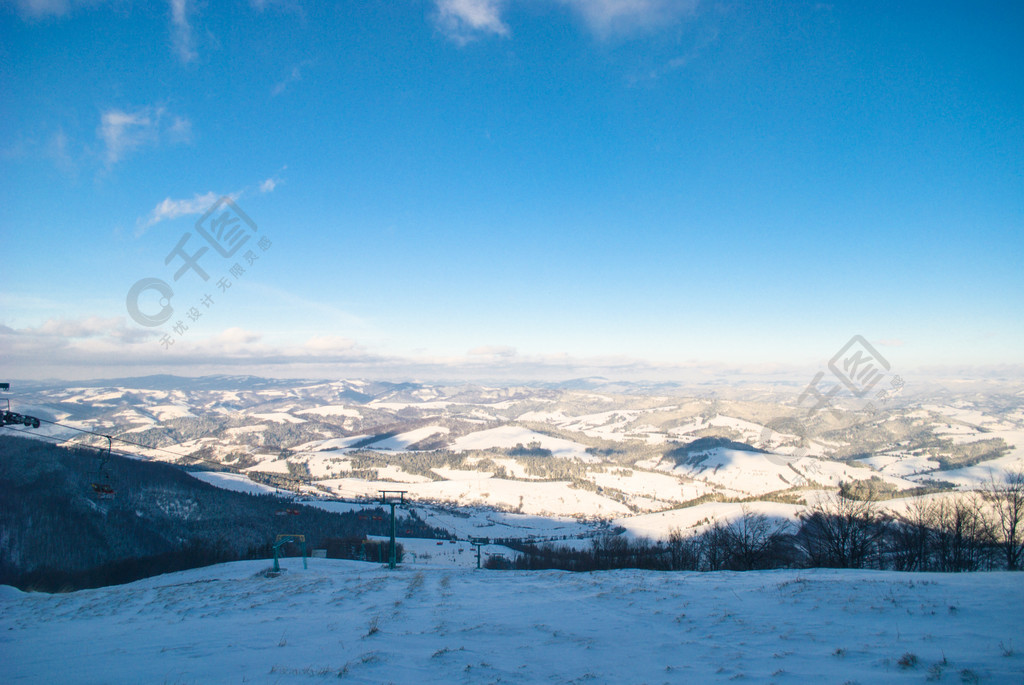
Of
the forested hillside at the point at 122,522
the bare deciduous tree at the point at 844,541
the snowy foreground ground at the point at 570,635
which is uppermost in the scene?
the snowy foreground ground at the point at 570,635

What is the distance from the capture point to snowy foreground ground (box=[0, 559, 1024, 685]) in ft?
36.4

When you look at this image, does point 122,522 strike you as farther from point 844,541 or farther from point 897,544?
point 897,544

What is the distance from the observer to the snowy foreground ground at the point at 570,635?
11109 mm

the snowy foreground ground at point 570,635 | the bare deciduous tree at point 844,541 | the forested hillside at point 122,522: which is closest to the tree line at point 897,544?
the bare deciduous tree at point 844,541

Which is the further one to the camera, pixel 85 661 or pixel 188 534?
pixel 188 534

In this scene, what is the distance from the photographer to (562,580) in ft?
94.7

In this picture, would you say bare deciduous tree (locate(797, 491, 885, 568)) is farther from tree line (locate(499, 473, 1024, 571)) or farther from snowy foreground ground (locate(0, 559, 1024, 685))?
snowy foreground ground (locate(0, 559, 1024, 685))

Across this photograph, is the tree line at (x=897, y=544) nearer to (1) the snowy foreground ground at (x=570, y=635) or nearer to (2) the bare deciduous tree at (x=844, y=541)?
(2) the bare deciduous tree at (x=844, y=541)

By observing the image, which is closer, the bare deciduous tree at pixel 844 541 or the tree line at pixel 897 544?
the tree line at pixel 897 544

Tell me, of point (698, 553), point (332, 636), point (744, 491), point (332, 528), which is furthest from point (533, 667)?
point (744, 491)

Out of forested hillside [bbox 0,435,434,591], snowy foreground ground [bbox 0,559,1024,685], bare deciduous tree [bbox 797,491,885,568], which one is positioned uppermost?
snowy foreground ground [bbox 0,559,1024,685]

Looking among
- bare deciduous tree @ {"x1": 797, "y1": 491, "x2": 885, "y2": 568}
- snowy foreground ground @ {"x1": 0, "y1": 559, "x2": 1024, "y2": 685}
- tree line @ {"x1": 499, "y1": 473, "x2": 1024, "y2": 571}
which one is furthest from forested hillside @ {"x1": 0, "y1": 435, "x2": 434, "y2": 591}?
bare deciduous tree @ {"x1": 797, "y1": 491, "x2": 885, "y2": 568}

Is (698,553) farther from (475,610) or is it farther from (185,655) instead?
(185,655)

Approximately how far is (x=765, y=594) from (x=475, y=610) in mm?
13186
